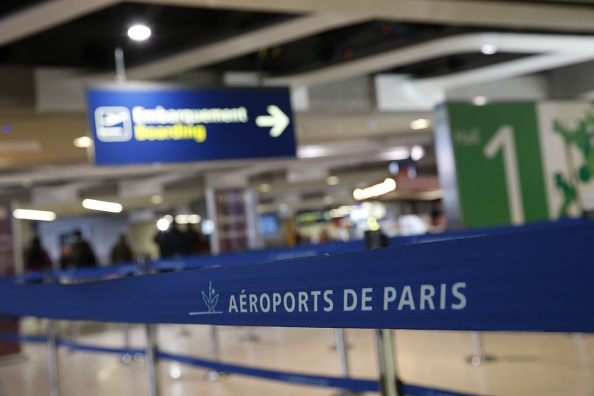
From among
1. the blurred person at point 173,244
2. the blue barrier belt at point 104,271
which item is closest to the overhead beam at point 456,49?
the blue barrier belt at point 104,271

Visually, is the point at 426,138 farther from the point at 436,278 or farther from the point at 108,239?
the point at 108,239

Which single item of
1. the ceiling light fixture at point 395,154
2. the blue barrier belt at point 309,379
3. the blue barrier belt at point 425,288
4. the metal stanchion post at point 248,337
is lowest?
the metal stanchion post at point 248,337

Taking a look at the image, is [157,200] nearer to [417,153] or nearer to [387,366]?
[417,153]

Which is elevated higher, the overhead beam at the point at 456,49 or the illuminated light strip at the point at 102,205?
the illuminated light strip at the point at 102,205

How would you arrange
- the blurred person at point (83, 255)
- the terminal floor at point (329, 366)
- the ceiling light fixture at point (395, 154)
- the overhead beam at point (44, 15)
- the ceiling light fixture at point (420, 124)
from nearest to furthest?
the terminal floor at point (329, 366) → the overhead beam at point (44, 15) → the blurred person at point (83, 255) → the ceiling light fixture at point (420, 124) → the ceiling light fixture at point (395, 154)

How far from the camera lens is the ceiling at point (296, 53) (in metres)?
7.73

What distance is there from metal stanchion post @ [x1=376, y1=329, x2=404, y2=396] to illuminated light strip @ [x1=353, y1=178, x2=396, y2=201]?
7.22m

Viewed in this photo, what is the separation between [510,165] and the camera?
10664mm

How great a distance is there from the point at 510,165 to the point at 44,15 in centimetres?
639

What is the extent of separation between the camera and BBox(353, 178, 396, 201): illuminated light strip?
33.8 ft

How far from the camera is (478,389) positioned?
18.3 ft

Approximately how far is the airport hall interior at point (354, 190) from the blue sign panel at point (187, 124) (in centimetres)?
2

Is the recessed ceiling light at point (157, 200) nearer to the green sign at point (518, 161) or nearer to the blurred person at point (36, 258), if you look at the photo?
the blurred person at point (36, 258)

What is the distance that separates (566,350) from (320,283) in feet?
18.5
